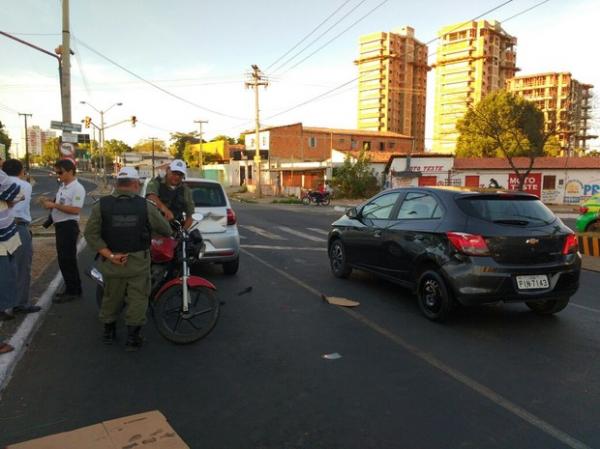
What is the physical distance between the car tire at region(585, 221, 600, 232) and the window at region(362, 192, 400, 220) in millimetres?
8706

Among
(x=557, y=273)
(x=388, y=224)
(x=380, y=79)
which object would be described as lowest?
(x=557, y=273)

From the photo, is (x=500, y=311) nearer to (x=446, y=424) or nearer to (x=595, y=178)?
(x=446, y=424)

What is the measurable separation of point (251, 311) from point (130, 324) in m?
1.79

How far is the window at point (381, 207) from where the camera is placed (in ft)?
22.2

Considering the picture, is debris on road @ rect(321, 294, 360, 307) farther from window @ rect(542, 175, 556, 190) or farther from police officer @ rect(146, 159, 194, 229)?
window @ rect(542, 175, 556, 190)

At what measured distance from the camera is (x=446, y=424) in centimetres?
322

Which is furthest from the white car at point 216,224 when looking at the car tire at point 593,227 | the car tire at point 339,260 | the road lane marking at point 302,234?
the car tire at point 593,227

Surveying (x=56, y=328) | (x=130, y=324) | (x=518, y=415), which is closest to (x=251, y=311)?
(x=130, y=324)

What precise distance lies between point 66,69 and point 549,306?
48.7 ft

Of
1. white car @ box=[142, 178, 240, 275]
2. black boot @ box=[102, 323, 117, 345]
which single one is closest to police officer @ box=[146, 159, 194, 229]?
white car @ box=[142, 178, 240, 275]

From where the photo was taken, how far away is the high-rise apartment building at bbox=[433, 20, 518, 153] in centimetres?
12475

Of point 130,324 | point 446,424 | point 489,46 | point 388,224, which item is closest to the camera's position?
point 446,424

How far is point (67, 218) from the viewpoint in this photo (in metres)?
6.12

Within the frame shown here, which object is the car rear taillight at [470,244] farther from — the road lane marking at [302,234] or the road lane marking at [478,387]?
the road lane marking at [302,234]
